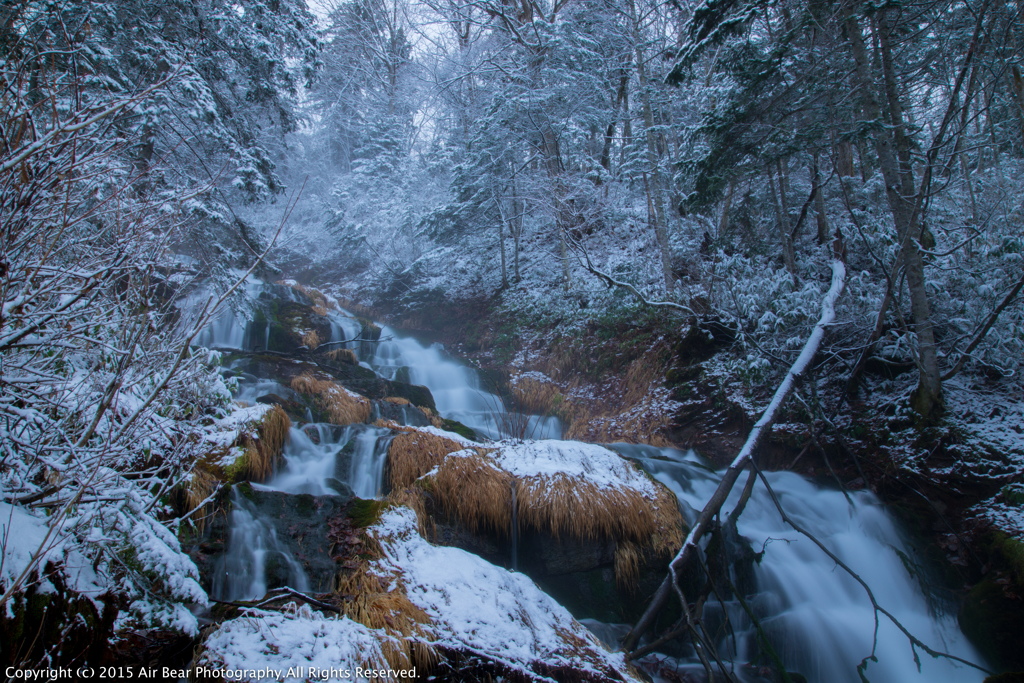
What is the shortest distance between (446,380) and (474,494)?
7.26m

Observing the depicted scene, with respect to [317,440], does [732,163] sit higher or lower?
higher

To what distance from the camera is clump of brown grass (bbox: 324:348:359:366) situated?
9922 mm

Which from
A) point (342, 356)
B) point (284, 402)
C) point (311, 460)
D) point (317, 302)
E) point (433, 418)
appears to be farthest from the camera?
point (317, 302)

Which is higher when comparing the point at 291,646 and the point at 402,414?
the point at 402,414

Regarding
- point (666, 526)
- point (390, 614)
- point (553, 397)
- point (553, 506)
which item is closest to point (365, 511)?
point (390, 614)

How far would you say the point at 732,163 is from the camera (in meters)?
6.42

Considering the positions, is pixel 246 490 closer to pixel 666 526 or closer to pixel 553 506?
pixel 553 506

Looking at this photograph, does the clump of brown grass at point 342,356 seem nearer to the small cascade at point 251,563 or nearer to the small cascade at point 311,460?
the small cascade at point 311,460

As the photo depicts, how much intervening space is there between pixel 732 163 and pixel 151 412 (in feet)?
23.5

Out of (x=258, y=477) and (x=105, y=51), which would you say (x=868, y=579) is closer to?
(x=258, y=477)

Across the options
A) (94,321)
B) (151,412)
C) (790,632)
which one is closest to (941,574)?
(790,632)

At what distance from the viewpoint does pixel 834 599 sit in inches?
173

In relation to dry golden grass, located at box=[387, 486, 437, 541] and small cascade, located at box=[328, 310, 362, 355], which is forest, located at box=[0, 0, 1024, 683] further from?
small cascade, located at box=[328, 310, 362, 355]

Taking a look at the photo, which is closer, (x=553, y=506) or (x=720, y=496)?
(x=720, y=496)
